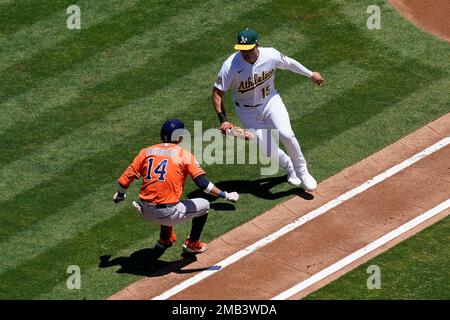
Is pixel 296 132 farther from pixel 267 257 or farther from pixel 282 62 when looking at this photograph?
pixel 267 257

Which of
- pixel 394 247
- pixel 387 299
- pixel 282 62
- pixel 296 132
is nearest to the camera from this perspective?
pixel 387 299

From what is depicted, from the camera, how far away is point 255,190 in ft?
56.1

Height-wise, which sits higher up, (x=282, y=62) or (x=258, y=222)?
(x=282, y=62)

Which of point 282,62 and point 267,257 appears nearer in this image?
point 267,257

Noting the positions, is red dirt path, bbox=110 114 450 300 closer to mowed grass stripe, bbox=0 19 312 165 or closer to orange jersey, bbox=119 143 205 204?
orange jersey, bbox=119 143 205 204

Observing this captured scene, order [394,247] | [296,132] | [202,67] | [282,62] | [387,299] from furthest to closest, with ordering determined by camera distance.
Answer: [202,67] → [296,132] → [282,62] → [394,247] → [387,299]

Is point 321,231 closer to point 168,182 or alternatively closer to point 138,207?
point 168,182


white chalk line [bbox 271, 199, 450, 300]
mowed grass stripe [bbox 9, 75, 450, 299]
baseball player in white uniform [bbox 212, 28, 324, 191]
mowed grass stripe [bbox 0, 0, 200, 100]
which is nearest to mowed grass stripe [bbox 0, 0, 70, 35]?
mowed grass stripe [bbox 0, 0, 200, 100]

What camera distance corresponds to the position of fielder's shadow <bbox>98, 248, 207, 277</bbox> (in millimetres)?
15414

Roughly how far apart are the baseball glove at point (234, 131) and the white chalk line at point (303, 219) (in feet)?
4.61

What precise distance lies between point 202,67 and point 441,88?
13.3 feet

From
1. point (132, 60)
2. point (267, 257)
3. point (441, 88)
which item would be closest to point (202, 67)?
point (132, 60)

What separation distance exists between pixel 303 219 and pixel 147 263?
2.36 meters

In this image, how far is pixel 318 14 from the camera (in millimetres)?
21031
